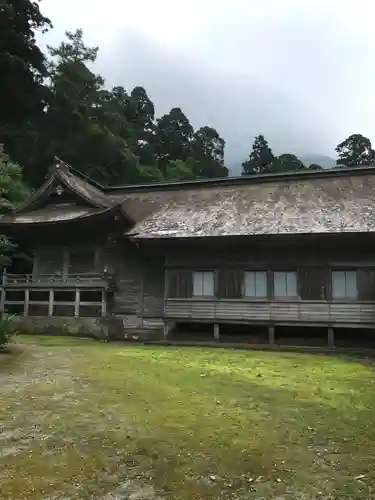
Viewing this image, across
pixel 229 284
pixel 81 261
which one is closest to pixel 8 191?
pixel 81 261

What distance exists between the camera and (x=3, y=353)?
1250 centimetres

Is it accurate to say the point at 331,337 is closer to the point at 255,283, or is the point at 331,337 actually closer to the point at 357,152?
the point at 255,283

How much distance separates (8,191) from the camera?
16.7 m

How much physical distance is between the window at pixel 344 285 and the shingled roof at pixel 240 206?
74.2 inches

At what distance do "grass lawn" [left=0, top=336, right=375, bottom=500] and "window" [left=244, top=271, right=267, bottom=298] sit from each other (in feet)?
22.7

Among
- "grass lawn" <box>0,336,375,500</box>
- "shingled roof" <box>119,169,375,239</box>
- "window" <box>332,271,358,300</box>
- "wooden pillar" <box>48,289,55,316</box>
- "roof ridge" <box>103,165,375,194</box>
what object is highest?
"roof ridge" <box>103,165,375,194</box>

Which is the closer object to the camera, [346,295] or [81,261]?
[346,295]

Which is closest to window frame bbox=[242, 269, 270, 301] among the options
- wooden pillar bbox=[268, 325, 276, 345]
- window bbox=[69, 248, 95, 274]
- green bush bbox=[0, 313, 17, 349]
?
wooden pillar bbox=[268, 325, 276, 345]

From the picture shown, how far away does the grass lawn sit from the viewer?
468 centimetres

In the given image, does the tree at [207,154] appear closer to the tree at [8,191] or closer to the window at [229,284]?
the tree at [8,191]

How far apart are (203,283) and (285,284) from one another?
11.0ft

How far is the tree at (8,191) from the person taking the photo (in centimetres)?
1451

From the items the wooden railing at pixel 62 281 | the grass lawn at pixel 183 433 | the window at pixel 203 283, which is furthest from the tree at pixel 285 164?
the grass lawn at pixel 183 433

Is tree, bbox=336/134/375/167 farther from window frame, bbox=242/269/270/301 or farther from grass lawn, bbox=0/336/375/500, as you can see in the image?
grass lawn, bbox=0/336/375/500
